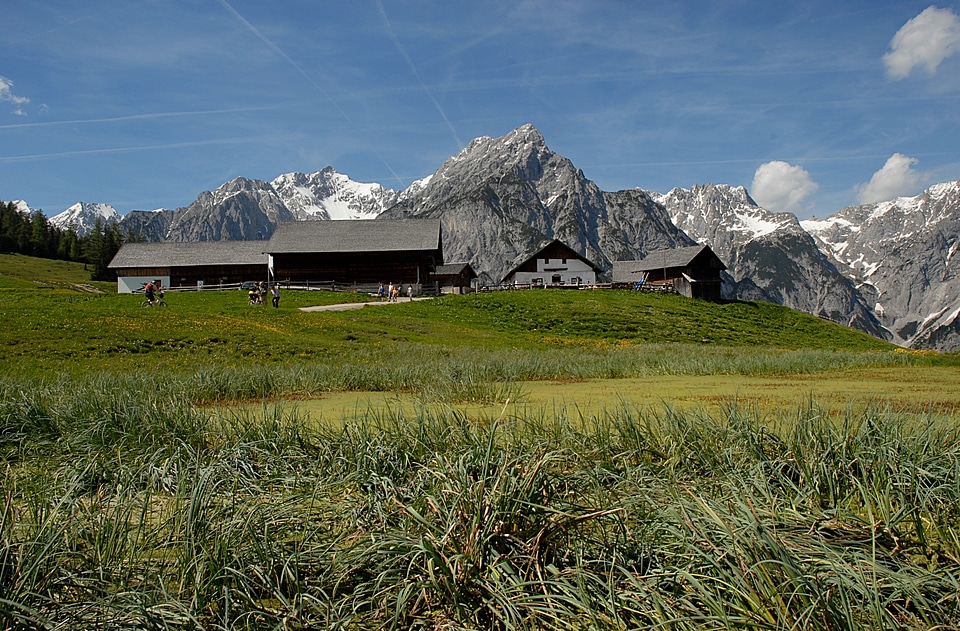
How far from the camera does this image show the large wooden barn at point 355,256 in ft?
189

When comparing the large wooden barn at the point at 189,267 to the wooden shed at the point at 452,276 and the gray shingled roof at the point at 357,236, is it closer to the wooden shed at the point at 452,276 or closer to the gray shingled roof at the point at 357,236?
the gray shingled roof at the point at 357,236

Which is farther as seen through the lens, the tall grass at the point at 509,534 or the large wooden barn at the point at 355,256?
the large wooden barn at the point at 355,256

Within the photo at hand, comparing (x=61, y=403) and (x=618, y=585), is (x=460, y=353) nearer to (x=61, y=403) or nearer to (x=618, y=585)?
(x=61, y=403)

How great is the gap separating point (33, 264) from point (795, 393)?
115 metres

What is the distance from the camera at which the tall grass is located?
306 cm

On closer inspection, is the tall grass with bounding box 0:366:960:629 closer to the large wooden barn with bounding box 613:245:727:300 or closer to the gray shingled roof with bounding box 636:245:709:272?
the large wooden barn with bounding box 613:245:727:300

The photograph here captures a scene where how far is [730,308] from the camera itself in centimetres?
5512

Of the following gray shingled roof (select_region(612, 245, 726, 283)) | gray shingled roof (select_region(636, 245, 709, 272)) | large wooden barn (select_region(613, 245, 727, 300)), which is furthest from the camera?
gray shingled roof (select_region(612, 245, 726, 283))

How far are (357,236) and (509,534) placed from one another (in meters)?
57.6

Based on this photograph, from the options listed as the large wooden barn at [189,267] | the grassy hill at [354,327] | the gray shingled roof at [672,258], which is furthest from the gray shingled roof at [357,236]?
the gray shingled roof at [672,258]

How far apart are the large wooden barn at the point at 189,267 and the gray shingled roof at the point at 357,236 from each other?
6042 millimetres

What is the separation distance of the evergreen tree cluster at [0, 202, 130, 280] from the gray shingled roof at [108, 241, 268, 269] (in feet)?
134

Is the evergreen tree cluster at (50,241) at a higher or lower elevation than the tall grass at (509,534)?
higher

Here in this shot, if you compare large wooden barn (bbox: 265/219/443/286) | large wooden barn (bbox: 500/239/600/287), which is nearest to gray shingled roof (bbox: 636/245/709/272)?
large wooden barn (bbox: 500/239/600/287)
